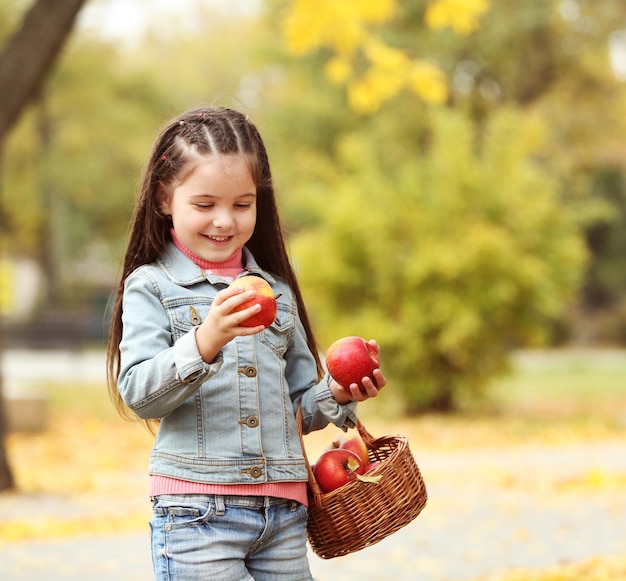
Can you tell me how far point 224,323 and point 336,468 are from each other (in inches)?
24.5

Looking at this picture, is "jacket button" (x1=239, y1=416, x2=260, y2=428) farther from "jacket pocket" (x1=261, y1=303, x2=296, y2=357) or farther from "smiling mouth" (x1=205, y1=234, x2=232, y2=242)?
"smiling mouth" (x1=205, y1=234, x2=232, y2=242)

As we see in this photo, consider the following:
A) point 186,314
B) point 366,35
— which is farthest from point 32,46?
point 186,314

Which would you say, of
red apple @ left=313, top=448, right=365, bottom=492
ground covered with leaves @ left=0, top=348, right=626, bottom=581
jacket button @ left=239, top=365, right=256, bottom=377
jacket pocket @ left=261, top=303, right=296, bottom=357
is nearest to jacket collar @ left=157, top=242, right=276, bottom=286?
jacket pocket @ left=261, top=303, right=296, bottom=357

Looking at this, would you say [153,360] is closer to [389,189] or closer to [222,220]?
[222,220]

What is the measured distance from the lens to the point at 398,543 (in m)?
5.93

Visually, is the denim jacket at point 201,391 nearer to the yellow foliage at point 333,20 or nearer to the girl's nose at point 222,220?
the girl's nose at point 222,220

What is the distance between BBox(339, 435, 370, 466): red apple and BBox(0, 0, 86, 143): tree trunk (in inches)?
213

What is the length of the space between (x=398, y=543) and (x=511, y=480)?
7.49 feet

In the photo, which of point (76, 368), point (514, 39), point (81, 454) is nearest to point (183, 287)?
point (81, 454)

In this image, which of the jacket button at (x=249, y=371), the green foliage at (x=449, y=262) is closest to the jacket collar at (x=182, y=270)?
the jacket button at (x=249, y=371)

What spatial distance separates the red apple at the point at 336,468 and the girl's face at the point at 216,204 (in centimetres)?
61

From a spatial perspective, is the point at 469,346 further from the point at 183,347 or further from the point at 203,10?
the point at 203,10

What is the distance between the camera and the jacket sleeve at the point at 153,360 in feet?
7.46

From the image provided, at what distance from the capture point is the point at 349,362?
2.57 meters
